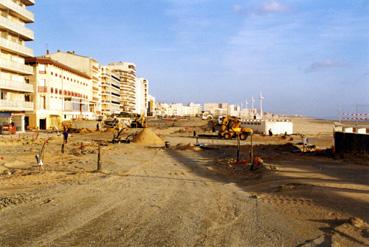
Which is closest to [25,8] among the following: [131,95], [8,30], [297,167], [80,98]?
[8,30]

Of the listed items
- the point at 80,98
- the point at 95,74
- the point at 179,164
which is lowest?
the point at 179,164

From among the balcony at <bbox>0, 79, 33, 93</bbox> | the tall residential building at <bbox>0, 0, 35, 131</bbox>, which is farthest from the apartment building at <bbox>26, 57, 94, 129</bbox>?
the tall residential building at <bbox>0, 0, 35, 131</bbox>

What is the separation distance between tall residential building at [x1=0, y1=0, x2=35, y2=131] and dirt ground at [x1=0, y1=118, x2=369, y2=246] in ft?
110

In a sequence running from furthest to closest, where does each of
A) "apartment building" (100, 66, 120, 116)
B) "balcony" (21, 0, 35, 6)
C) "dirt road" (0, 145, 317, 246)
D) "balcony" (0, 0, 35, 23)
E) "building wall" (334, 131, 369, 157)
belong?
"apartment building" (100, 66, 120, 116) → "balcony" (21, 0, 35, 6) → "balcony" (0, 0, 35, 23) → "building wall" (334, 131, 369, 157) → "dirt road" (0, 145, 317, 246)

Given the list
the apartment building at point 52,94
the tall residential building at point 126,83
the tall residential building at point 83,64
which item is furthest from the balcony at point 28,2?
the tall residential building at point 126,83

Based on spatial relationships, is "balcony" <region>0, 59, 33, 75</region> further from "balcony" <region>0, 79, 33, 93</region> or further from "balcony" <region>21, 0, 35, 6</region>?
"balcony" <region>21, 0, 35, 6</region>

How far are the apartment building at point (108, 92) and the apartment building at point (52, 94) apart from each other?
3648 centimetres

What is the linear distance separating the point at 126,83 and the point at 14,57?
111636 millimetres

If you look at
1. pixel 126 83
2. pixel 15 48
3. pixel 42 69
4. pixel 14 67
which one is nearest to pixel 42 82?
pixel 42 69

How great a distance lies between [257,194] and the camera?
43.3ft

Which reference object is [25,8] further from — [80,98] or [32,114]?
[80,98]

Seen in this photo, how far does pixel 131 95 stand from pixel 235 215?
16415 cm

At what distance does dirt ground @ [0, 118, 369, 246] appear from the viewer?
332 inches

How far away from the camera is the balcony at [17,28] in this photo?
1908 inches
